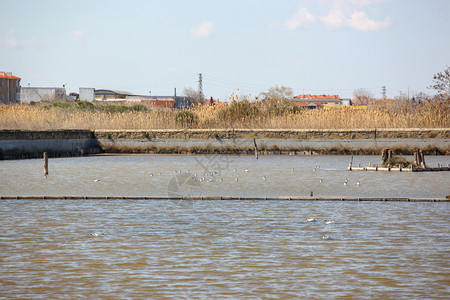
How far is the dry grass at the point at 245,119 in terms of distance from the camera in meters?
35.0

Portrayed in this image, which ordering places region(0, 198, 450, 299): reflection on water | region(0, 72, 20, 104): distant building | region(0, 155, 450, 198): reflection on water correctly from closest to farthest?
region(0, 198, 450, 299): reflection on water, region(0, 155, 450, 198): reflection on water, region(0, 72, 20, 104): distant building

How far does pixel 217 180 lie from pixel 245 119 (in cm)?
1718

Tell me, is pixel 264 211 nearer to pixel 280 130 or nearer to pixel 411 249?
pixel 411 249

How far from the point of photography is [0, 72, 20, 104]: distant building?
110194 millimetres

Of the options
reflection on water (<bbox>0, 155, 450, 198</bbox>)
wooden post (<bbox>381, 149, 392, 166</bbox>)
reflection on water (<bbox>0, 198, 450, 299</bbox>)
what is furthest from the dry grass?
reflection on water (<bbox>0, 198, 450, 299</bbox>)

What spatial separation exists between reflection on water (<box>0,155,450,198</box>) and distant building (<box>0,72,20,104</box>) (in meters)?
87.6

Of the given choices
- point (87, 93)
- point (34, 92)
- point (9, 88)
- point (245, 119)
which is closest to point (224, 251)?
point (245, 119)

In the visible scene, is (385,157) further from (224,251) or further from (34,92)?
(34,92)

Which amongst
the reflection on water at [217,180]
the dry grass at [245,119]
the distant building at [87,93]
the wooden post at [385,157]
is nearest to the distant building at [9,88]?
the distant building at [87,93]

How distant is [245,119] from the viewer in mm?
36969

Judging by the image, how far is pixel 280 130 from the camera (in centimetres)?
3403

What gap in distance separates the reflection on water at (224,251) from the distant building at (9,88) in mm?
100332

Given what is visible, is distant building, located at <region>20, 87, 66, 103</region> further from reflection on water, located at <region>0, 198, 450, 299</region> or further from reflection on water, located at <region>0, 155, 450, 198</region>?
reflection on water, located at <region>0, 198, 450, 299</region>

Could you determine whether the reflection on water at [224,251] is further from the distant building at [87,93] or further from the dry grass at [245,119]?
the distant building at [87,93]
